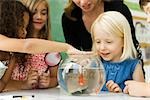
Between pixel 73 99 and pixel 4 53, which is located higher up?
pixel 4 53

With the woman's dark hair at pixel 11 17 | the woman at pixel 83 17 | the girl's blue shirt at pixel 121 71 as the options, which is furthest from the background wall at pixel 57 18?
the girl's blue shirt at pixel 121 71

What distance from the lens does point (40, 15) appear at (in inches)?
53.3

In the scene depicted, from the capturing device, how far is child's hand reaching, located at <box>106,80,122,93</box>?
4.20 ft

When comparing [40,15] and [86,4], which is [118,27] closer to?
[86,4]

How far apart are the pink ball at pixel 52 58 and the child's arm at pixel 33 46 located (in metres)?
0.03

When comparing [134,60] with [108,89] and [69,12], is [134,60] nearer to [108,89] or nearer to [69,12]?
[108,89]

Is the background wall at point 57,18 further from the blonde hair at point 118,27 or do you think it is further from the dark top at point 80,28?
the blonde hair at point 118,27

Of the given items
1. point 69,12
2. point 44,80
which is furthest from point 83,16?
point 44,80

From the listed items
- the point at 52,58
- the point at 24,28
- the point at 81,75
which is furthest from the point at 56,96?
the point at 24,28

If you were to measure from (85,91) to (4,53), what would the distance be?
35 cm

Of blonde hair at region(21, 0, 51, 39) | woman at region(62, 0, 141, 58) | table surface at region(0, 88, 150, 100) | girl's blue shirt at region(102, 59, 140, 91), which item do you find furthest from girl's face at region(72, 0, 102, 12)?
table surface at region(0, 88, 150, 100)

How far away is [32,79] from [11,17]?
10.0 inches

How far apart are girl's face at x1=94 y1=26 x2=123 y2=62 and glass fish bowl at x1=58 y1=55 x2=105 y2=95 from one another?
8 cm

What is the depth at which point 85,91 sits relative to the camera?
1188 millimetres
